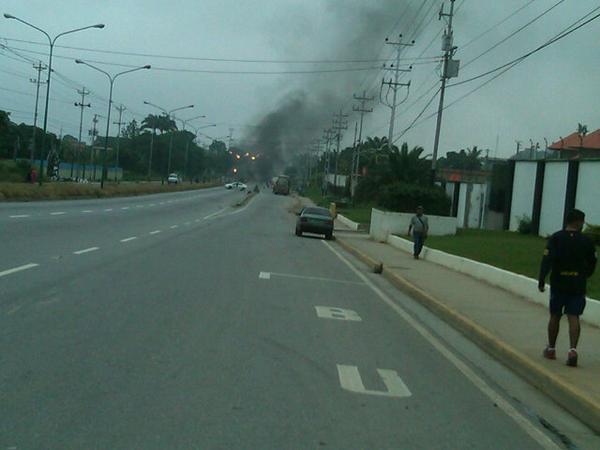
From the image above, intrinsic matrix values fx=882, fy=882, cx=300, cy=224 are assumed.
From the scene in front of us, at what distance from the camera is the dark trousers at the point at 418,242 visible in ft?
92.4

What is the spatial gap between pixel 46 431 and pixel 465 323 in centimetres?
866

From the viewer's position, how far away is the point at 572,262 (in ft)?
31.5

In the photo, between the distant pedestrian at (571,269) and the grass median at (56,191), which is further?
the grass median at (56,191)

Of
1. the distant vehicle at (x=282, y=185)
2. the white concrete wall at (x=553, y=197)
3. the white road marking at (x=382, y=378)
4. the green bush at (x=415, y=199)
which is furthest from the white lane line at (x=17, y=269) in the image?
the distant vehicle at (x=282, y=185)

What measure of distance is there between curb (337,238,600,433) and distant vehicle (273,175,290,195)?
105 m

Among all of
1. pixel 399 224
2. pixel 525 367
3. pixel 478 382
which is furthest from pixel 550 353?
pixel 399 224

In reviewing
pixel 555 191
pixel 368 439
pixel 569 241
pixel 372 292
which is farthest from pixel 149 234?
pixel 368 439

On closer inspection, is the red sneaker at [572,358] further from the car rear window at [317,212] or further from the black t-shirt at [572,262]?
the car rear window at [317,212]

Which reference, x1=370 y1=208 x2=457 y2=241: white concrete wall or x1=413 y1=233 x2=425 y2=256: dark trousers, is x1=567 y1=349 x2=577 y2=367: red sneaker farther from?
x1=370 y1=208 x2=457 y2=241: white concrete wall

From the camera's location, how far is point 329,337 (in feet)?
37.2

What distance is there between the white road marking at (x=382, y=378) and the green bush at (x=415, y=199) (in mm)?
35843

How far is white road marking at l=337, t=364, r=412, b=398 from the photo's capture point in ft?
26.9

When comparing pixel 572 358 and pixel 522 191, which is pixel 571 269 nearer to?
pixel 572 358

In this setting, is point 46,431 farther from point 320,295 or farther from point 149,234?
point 149,234
